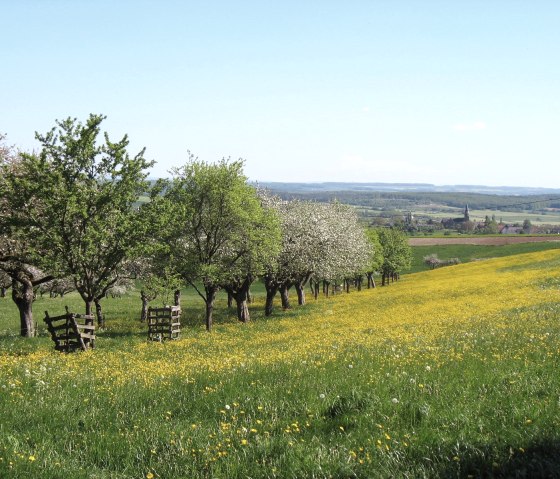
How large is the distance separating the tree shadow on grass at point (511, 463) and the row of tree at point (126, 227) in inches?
789

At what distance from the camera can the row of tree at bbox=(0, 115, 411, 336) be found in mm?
23609

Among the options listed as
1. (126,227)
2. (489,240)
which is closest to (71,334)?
(126,227)

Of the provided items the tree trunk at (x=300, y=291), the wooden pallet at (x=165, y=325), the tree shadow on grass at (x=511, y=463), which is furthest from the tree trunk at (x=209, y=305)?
the tree shadow on grass at (x=511, y=463)

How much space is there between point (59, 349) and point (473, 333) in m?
19.1

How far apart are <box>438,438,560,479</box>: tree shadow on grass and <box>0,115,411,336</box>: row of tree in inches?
789

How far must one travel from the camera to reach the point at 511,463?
20.4 ft

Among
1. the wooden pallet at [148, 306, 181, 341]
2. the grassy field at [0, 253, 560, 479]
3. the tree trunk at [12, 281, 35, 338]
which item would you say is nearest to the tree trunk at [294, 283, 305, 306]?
the wooden pallet at [148, 306, 181, 341]

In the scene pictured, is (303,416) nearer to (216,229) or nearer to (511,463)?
(511,463)

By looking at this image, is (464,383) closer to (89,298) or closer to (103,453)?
(103,453)

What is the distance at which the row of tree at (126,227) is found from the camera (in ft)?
77.5

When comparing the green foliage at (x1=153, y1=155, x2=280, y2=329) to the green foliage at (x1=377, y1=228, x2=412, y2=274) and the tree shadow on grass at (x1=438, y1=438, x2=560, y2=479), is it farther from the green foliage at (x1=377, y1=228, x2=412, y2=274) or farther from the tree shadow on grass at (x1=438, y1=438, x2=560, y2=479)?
the green foliage at (x1=377, y1=228, x2=412, y2=274)

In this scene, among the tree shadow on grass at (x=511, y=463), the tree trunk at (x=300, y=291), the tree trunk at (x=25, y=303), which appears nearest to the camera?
the tree shadow on grass at (x=511, y=463)

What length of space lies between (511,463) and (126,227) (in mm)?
21187

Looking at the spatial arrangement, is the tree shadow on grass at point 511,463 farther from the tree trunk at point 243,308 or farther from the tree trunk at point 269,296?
the tree trunk at point 269,296
